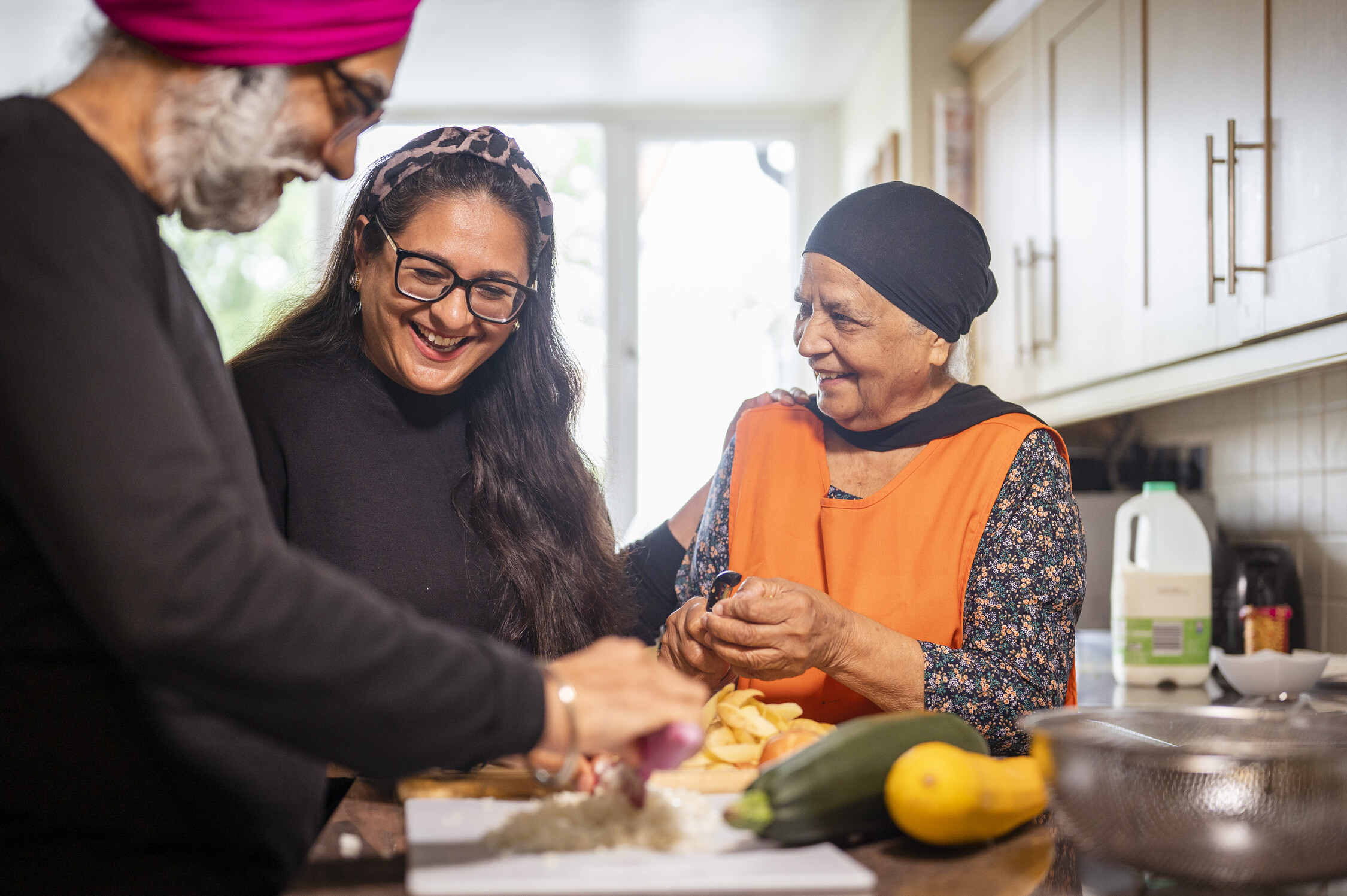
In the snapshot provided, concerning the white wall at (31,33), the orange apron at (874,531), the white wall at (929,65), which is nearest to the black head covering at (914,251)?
the orange apron at (874,531)

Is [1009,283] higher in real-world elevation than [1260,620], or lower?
higher

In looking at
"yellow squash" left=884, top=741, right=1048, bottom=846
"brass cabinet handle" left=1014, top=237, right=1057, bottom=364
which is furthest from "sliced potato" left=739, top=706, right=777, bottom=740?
"brass cabinet handle" left=1014, top=237, right=1057, bottom=364

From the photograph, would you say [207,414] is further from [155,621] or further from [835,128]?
[835,128]

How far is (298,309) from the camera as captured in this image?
1.60m

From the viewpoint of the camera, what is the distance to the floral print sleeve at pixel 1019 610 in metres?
1.19

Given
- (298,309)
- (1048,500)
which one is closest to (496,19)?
(298,309)

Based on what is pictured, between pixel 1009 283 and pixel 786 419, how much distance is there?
A: 1437 mm

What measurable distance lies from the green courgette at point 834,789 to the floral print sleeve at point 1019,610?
361 millimetres

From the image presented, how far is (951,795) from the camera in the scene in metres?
0.76

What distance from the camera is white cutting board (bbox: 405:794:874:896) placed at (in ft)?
2.13

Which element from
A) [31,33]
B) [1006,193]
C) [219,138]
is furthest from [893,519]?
[31,33]

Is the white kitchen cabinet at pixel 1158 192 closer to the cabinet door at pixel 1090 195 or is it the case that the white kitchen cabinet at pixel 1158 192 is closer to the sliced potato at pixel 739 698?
the cabinet door at pixel 1090 195

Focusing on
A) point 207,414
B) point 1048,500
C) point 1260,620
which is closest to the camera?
point 207,414

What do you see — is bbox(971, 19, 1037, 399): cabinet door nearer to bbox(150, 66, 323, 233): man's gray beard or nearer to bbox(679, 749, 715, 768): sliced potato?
bbox(679, 749, 715, 768): sliced potato
